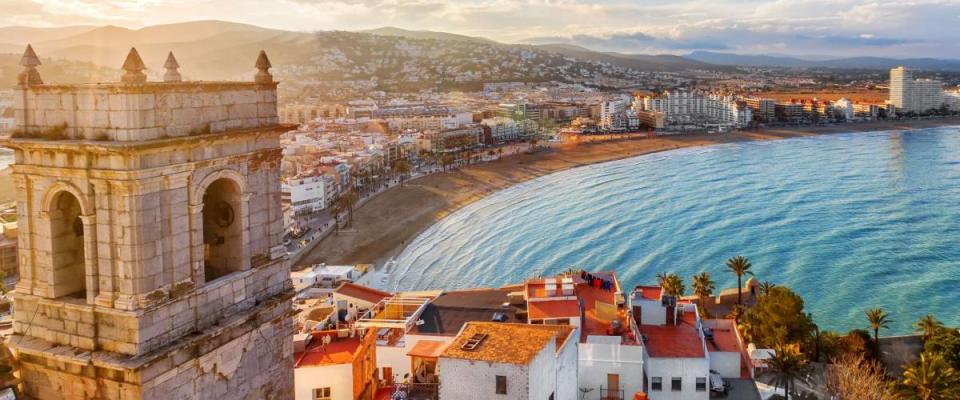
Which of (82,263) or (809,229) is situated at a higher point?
(82,263)

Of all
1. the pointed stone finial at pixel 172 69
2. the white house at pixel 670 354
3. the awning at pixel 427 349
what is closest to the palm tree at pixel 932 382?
the white house at pixel 670 354

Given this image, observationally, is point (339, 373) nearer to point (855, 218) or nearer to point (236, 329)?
point (236, 329)

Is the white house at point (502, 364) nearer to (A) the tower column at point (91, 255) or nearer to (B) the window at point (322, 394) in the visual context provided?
(B) the window at point (322, 394)

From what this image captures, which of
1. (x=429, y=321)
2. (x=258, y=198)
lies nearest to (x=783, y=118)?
(x=429, y=321)

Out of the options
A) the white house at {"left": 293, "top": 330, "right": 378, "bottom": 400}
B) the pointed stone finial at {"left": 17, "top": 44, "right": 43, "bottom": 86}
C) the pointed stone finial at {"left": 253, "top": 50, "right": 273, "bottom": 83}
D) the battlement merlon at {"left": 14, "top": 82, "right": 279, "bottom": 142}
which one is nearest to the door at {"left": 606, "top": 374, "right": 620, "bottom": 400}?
the white house at {"left": 293, "top": 330, "right": 378, "bottom": 400}

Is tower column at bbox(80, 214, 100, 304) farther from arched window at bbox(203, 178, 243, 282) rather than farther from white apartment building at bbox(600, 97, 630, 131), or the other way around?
white apartment building at bbox(600, 97, 630, 131)

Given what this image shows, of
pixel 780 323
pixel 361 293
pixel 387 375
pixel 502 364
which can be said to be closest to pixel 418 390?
pixel 502 364

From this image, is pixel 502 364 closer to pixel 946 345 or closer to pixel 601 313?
pixel 601 313
